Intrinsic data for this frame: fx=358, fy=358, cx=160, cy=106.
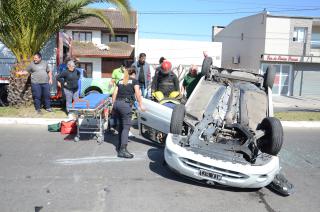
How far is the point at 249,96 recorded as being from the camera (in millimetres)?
6684

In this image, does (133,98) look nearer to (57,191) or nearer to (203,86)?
(203,86)

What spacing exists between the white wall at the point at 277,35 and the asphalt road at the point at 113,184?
76.1 feet

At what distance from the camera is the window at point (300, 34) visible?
29.8 metres

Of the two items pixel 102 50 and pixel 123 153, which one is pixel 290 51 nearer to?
pixel 102 50

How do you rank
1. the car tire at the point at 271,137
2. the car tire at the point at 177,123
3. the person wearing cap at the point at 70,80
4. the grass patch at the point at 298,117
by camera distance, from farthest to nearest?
the grass patch at the point at 298,117
the person wearing cap at the point at 70,80
the car tire at the point at 177,123
the car tire at the point at 271,137

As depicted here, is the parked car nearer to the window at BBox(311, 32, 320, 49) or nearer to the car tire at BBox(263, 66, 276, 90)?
the car tire at BBox(263, 66, 276, 90)

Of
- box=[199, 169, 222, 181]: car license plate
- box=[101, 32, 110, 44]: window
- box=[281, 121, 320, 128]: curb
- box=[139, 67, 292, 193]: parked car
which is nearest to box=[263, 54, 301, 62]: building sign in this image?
box=[101, 32, 110, 44]: window

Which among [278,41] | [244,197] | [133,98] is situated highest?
[278,41]

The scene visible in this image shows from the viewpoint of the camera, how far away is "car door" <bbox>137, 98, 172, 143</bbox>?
6586 millimetres

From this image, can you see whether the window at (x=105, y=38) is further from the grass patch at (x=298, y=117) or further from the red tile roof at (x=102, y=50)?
the grass patch at (x=298, y=117)

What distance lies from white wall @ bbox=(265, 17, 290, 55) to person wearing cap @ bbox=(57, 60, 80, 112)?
22369 mm

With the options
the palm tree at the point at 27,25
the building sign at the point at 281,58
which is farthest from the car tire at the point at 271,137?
the building sign at the point at 281,58

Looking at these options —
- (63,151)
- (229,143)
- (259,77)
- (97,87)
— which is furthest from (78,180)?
(97,87)

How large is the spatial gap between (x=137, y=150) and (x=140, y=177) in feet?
5.60
